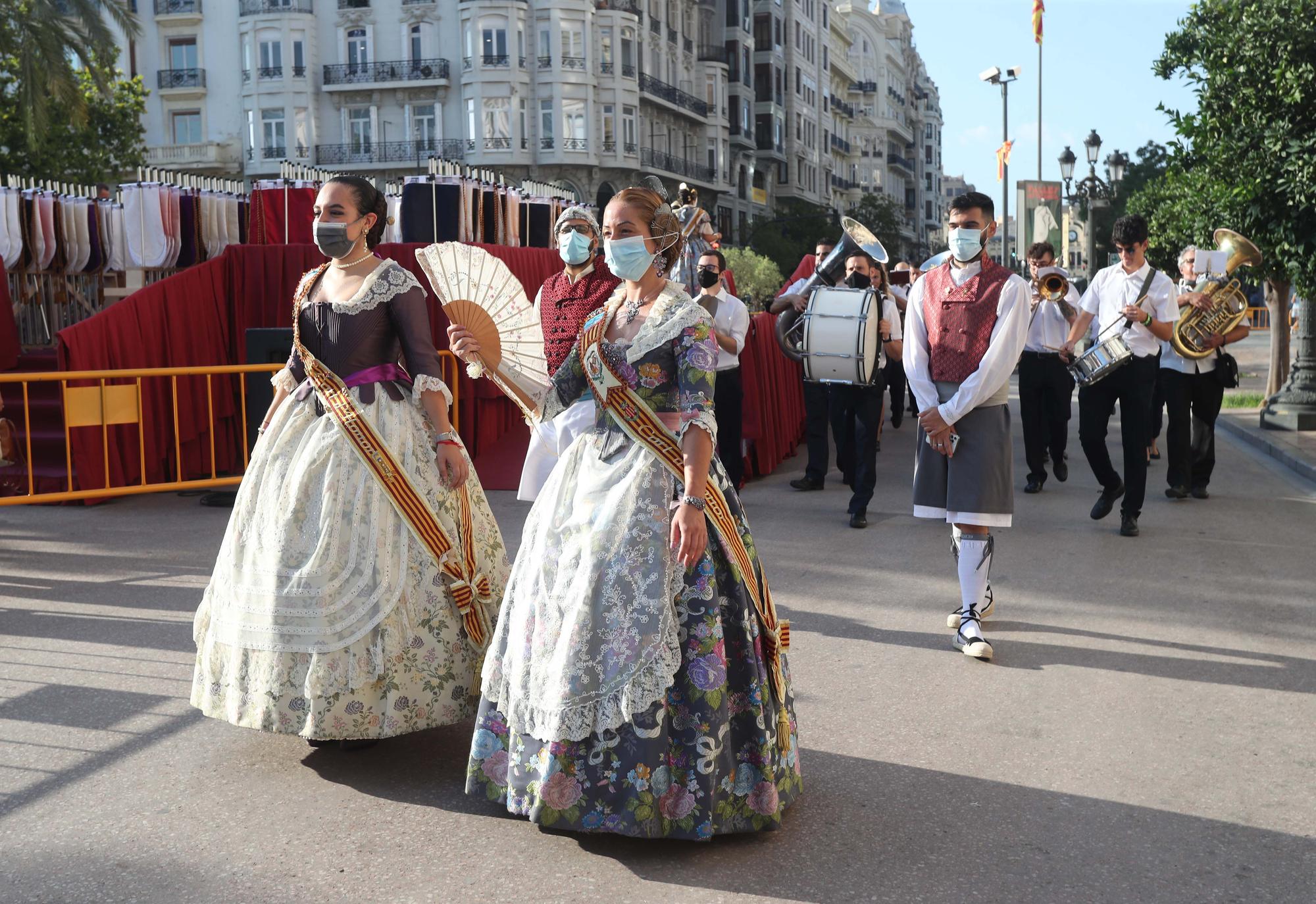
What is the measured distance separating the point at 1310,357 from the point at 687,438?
13515 millimetres

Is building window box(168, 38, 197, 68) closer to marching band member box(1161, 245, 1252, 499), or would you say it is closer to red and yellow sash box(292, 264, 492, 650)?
marching band member box(1161, 245, 1252, 499)

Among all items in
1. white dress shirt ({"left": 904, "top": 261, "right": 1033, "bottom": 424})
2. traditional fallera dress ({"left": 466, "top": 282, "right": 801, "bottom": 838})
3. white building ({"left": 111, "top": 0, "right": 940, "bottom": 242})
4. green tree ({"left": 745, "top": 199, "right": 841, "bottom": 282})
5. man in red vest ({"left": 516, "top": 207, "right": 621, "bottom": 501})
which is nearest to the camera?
traditional fallera dress ({"left": 466, "top": 282, "right": 801, "bottom": 838})

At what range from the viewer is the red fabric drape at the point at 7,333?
10867 millimetres

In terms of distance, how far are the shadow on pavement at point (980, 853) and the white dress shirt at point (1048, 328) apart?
24.2 ft

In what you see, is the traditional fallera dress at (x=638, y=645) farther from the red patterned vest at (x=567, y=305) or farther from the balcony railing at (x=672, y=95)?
the balcony railing at (x=672, y=95)

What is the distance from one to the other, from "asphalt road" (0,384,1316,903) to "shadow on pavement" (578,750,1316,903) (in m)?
0.01

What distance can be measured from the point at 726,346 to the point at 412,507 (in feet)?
18.0

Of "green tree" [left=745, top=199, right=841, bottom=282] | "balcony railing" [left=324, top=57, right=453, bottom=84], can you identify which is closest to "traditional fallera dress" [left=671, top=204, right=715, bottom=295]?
"balcony railing" [left=324, top=57, right=453, bottom=84]

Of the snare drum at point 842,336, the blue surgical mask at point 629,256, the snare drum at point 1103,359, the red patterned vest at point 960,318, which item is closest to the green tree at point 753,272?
the snare drum at point 842,336

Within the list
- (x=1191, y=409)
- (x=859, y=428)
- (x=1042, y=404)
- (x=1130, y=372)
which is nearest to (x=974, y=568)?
(x=1130, y=372)

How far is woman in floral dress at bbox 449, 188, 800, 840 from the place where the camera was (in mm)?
3705

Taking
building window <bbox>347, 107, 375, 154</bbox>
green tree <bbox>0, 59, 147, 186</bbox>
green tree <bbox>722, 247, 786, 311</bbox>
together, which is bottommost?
green tree <bbox>722, 247, 786, 311</bbox>

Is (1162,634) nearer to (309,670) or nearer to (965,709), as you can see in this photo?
(965,709)

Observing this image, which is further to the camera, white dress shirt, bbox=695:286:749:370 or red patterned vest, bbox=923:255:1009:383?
white dress shirt, bbox=695:286:749:370
